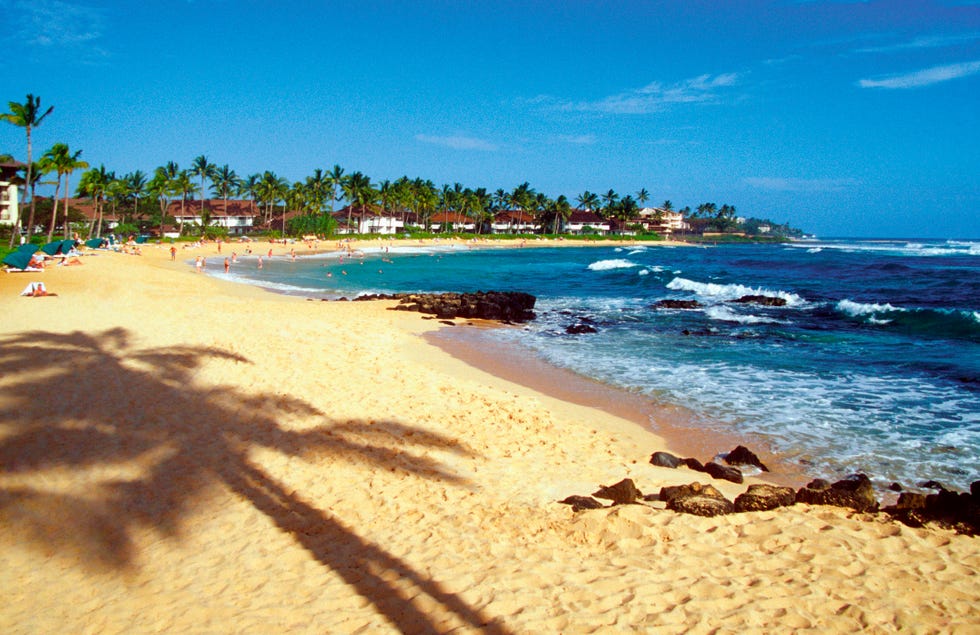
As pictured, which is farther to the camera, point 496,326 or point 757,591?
point 496,326

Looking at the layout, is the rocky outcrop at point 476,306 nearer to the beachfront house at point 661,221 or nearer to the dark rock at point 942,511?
the dark rock at point 942,511

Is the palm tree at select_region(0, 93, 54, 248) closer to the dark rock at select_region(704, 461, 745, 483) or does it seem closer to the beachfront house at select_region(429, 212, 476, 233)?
the dark rock at select_region(704, 461, 745, 483)

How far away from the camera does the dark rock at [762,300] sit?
27906mm

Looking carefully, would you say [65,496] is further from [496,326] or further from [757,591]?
[496,326]

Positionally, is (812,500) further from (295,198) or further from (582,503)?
(295,198)

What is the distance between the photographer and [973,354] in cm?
1630

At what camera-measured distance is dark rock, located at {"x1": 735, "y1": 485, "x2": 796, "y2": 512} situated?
5.99 meters

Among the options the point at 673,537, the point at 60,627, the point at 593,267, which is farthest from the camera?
the point at 593,267

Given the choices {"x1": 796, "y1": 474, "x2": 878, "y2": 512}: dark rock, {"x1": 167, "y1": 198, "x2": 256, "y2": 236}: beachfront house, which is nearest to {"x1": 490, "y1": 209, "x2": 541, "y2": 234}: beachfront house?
{"x1": 167, "y1": 198, "x2": 256, "y2": 236}: beachfront house

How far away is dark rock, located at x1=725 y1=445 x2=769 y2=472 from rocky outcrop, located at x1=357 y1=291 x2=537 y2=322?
14889 millimetres

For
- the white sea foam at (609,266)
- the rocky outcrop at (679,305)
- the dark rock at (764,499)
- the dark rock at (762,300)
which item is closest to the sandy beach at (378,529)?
the dark rock at (764,499)

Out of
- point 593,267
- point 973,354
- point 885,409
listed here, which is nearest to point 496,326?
point 885,409

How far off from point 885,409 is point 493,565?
9260 millimetres

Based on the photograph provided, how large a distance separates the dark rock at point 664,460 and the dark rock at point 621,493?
4.76ft
